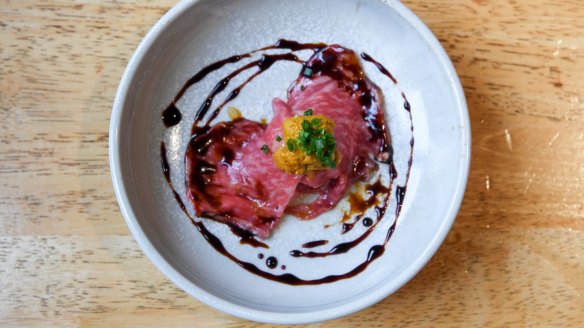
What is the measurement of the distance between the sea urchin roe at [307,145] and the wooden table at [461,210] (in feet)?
1.94

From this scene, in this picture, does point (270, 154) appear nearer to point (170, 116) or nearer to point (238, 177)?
point (238, 177)

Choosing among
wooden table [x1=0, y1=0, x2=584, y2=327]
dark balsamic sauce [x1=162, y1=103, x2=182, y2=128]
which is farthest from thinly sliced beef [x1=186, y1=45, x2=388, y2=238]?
wooden table [x1=0, y1=0, x2=584, y2=327]

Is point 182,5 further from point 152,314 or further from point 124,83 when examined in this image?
point 152,314

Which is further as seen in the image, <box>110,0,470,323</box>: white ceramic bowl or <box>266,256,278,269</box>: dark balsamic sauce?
<box>266,256,278,269</box>: dark balsamic sauce

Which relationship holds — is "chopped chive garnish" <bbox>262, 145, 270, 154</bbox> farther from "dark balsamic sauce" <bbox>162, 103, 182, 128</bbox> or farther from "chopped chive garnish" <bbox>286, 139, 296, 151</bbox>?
"dark balsamic sauce" <bbox>162, 103, 182, 128</bbox>

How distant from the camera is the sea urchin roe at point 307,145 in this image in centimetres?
202

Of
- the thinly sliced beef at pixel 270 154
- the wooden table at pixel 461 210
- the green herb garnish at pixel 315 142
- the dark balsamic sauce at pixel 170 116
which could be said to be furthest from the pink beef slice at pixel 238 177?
the wooden table at pixel 461 210

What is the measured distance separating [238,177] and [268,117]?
0.26m

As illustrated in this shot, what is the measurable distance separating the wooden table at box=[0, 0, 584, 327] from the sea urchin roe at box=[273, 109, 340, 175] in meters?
0.59

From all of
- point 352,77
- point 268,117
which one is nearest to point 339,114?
point 352,77

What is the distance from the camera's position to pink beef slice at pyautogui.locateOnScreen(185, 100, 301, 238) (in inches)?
88.5

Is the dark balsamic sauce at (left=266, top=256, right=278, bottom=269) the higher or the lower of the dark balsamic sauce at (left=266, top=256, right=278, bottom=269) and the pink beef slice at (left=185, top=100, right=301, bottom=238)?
the lower

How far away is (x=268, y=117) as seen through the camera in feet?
7.59

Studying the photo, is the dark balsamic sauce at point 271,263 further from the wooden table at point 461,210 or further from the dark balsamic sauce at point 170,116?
the dark balsamic sauce at point 170,116
